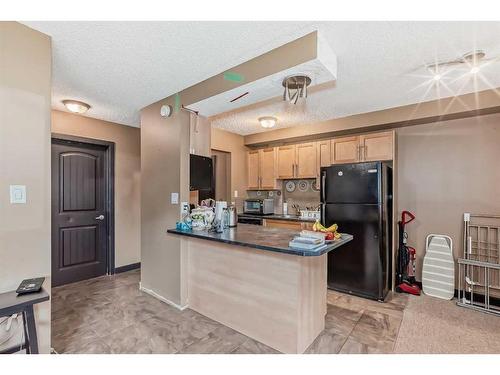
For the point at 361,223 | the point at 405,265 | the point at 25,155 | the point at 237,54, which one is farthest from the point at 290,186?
the point at 25,155

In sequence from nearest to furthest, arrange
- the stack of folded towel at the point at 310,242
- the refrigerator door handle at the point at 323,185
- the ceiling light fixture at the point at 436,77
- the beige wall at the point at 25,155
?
the beige wall at the point at 25,155, the stack of folded towel at the point at 310,242, the ceiling light fixture at the point at 436,77, the refrigerator door handle at the point at 323,185

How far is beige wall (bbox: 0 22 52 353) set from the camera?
158cm

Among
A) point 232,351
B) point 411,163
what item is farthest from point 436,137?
point 232,351

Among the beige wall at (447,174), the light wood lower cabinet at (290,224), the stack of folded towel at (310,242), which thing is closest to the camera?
the stack of folded towel at (310,242)

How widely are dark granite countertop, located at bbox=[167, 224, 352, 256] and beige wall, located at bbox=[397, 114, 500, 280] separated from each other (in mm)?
1838

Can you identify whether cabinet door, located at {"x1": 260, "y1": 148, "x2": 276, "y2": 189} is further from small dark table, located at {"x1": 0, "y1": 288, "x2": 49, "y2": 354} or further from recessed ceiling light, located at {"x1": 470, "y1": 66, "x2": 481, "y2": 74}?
small dark table, located at {"x1": 0, "y1": 288, "x2": 49, "y2": 354}

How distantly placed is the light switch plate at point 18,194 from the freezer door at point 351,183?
3.14 metres

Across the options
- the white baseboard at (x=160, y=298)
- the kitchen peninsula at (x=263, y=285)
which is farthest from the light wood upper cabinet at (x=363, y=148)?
the white baseboard at (x=160, y=298)

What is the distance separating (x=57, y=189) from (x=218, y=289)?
274 centimetres

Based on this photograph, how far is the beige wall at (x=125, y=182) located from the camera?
155 inches

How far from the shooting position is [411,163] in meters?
3.57

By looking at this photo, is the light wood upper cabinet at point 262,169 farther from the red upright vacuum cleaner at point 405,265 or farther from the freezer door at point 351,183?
the red upright vacuum cleaner at point 405,265

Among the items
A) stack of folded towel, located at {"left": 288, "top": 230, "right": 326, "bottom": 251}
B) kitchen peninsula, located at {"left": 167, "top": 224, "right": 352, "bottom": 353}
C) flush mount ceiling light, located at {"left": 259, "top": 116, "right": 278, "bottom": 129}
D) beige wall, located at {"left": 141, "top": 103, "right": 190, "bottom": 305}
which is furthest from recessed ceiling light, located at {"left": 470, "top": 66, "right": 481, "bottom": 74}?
beige wall, located at {"left": 141, "top": 103, "right": 190, "bottom": 305}

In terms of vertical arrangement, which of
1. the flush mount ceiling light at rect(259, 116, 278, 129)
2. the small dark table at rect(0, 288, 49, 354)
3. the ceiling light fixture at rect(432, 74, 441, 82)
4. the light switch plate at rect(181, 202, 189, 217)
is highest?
the ceiling light fixture at rect(432, 74, 441, 82)
